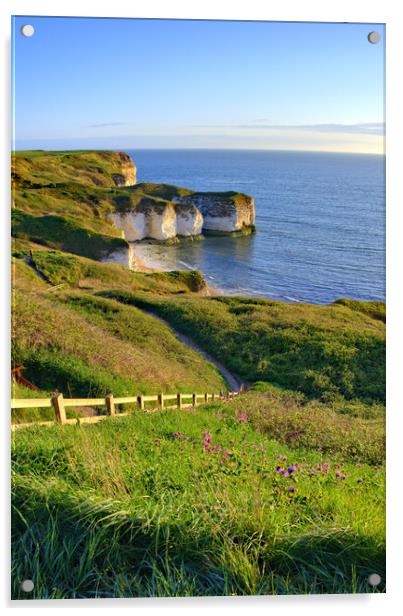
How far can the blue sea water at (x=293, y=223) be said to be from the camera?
594cm

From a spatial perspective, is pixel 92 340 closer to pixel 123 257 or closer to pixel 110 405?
pixel 110 405

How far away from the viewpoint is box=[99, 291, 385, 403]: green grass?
6098 mm

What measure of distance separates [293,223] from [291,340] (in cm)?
139

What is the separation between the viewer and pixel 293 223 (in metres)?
6.32

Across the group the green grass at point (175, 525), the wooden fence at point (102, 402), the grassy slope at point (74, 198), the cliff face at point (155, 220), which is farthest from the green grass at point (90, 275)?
the green grass at point (175, 525)

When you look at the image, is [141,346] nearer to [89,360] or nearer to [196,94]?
[89,360]

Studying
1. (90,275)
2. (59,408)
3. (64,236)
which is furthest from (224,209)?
(59,408)

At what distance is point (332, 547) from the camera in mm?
4875

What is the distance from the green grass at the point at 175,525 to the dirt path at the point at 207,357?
1.05 m

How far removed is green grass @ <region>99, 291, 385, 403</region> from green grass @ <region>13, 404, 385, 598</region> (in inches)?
→ 48.0

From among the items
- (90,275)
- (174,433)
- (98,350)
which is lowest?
(174,433)

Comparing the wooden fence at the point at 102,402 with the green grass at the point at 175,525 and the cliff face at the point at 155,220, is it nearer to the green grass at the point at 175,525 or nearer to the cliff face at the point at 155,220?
the green grass at the point at 175,525

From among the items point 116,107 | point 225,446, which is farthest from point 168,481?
point 116,107

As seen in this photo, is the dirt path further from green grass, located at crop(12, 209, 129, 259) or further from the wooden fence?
green grass, located at crop(12, 209, 129, 259)
